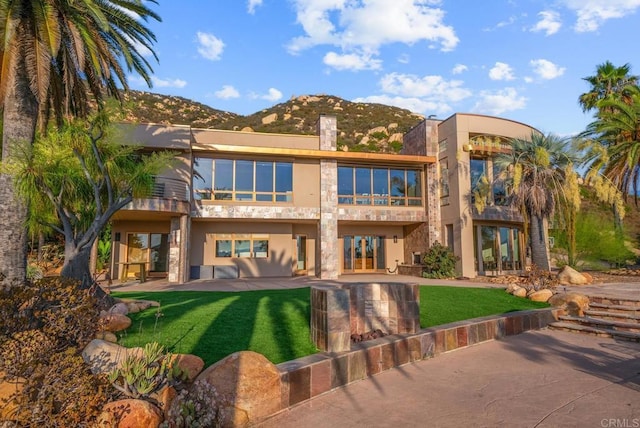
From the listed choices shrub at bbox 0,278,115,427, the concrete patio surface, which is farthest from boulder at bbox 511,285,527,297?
shrub at bbox 0,278,115,427

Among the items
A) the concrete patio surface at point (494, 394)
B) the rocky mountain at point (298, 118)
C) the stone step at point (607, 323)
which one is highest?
the rocky mountain at point (298, 118)

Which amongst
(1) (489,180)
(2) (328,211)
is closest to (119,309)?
(2) (328,211)

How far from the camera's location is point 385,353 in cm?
541

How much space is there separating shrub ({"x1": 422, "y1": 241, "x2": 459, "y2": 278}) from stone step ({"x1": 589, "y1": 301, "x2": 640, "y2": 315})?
7487 millimetres

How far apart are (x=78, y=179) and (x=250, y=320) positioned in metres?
5.84

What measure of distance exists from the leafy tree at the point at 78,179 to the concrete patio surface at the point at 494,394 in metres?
6.16

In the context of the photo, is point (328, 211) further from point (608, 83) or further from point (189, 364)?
point (608, 83)

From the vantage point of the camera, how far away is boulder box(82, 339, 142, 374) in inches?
157

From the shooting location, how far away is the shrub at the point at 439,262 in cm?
1630

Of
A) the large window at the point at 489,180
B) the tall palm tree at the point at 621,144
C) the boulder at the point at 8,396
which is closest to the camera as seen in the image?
the boulder at the point at 8,396

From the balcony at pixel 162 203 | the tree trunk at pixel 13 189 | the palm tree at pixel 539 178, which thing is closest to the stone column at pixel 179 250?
the balcony at pixel 162 203

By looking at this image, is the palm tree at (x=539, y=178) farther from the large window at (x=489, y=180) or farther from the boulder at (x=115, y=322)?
the boulder at (x=115, y=322)

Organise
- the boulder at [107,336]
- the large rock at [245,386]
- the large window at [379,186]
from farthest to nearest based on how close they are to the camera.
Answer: the large window at [379,186], the boulder at [107,336], the large rock at [245,386]

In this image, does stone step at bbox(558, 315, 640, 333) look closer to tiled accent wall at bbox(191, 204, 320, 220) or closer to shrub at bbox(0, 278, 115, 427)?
shrub at bbox(0, 278, 115, 427)
